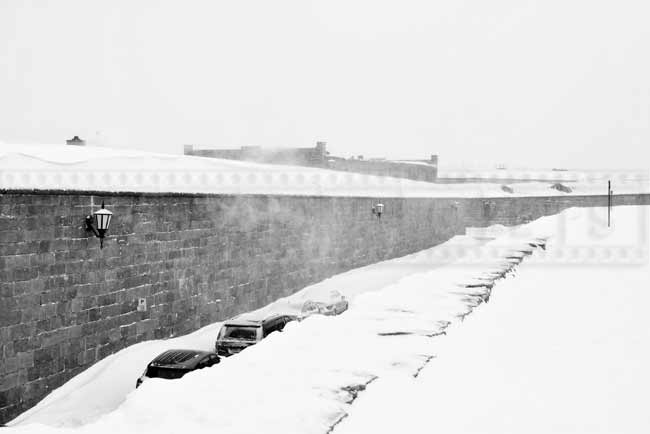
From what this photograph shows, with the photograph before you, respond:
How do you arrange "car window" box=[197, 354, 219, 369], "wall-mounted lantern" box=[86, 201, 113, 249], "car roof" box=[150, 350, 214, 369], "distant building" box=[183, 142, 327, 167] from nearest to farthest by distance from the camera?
"car roof" box=[150, 350, 214, 369] → "car window" box=[197, 354, 219, 369] → "wall-mounted lantern" box=[86, 201, 113, 249] → "distant building" box=[183, 142, 327, 167]

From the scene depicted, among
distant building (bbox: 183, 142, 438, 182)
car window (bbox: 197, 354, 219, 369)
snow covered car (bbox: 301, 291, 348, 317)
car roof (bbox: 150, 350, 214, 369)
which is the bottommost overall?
car window (bbox: 197, 354, 219, 369)

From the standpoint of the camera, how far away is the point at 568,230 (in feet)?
56.9

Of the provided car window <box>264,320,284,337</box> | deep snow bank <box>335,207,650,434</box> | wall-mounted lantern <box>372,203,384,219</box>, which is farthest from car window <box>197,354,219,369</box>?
wall-mounted lantern <box>372,203,384,219</box>

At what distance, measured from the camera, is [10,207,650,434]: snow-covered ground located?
291 cm

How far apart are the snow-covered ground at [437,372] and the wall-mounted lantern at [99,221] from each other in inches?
259

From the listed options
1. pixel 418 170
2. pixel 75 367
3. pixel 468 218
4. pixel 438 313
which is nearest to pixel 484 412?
pixel 438 313

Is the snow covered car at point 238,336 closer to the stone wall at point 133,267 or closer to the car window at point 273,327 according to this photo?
the car window at point 273,327

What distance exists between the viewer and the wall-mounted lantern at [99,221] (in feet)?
37.1

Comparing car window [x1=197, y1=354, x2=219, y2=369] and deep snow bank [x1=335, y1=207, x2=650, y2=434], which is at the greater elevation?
deep snow bank [x1=335, y1=207, x2=650, y2=434]

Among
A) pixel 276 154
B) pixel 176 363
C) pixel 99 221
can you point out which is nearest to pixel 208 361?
pixel 176 363

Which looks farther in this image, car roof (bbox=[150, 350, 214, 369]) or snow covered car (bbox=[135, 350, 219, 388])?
car roof (bbox=[150, 350, 214, 369])

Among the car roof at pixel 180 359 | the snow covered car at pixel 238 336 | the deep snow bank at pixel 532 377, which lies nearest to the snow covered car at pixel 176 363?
the car roof at pixel 180 359

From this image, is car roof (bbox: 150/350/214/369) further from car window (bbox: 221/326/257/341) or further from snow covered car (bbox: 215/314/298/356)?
car window (bbox: 221/326/257/341)

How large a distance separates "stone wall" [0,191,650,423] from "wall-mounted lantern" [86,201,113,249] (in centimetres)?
17
